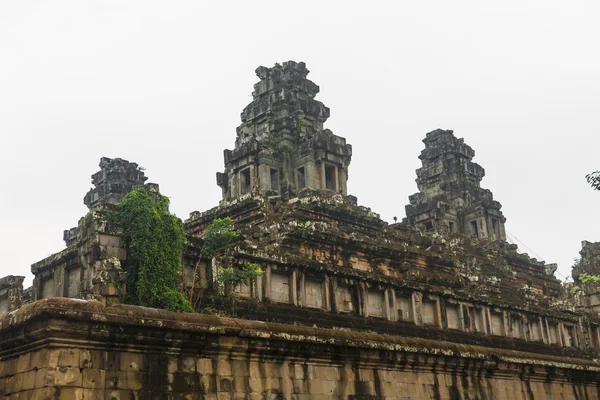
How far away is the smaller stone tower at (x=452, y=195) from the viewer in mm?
53031

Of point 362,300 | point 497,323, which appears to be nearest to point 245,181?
point 362,300

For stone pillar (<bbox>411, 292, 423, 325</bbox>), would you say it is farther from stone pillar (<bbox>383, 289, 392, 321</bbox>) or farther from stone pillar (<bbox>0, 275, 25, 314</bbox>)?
stone pillar (<bbox>0, 275, 25, 314</bbox>)

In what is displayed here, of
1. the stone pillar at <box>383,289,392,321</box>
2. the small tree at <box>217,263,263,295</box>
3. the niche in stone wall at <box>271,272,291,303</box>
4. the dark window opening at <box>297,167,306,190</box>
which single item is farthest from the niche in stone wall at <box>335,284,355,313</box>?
the dark window opening at <box>297,167,306,190</box>

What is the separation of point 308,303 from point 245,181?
14.7 metres

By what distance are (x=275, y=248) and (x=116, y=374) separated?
58.2 feet

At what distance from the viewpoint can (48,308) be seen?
9203 mm

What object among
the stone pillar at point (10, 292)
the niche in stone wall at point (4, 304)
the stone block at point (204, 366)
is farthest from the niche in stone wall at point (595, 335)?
the stone block at point (204, 366)

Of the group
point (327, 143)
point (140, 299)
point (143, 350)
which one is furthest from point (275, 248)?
point (143, 350)

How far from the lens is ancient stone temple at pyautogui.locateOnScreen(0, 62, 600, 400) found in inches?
393

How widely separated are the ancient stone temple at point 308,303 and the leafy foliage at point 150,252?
39 centimetres

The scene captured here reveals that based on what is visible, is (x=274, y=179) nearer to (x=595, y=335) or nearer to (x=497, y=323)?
(x=497, y=323)

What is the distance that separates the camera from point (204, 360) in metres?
10.9

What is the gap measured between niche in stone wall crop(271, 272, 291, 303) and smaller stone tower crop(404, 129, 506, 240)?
2710 cm

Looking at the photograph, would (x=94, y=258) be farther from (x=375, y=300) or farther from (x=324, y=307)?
(x=375, y=300)
